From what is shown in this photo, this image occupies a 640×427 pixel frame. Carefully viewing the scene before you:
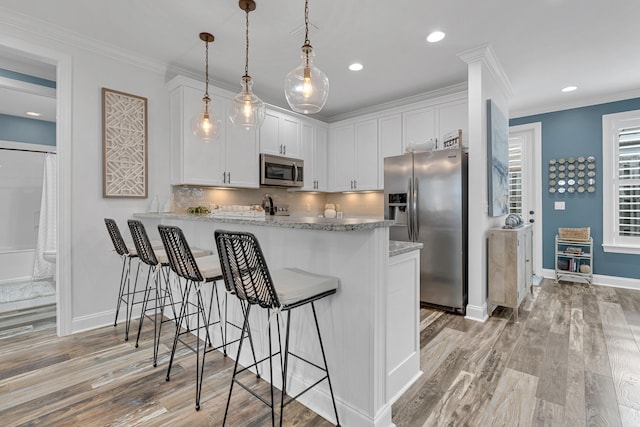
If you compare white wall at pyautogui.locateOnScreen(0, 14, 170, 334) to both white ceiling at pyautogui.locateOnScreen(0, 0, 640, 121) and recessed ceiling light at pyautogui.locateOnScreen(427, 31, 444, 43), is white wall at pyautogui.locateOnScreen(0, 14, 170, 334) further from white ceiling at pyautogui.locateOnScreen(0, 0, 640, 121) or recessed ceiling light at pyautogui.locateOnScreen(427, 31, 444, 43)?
recessed ceiling light at pyautogui.locateOnScreen(427, 31, 444, 43)

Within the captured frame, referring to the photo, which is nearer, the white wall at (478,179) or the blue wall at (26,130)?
the white wall at (478,179)

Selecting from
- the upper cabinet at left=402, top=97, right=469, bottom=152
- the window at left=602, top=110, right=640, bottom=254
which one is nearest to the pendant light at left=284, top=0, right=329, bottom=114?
the upper cabinet at left=402, top=97, right=469, bottom=152

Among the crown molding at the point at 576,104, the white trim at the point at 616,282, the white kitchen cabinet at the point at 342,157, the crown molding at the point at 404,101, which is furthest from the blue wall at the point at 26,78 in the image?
the white trim at the point at 616,282

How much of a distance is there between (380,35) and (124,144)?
259 cm

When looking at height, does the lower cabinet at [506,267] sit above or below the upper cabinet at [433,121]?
below

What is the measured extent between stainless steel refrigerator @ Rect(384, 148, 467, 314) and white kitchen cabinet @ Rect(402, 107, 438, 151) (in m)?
0.57

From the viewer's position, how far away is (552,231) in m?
4.75

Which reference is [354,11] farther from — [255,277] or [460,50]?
[255,277]

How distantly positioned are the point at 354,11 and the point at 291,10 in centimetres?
48

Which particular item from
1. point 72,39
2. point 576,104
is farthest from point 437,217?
point 72,39

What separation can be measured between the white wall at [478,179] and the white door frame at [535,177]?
225 cm

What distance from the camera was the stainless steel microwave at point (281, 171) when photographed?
4004 millimetres

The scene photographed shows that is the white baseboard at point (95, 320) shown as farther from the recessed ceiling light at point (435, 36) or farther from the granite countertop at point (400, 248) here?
the recessed ceiling light at point (435, 36)

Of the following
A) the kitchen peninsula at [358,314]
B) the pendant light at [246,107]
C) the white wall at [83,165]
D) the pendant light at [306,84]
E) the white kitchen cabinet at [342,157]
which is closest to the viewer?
the kitchen peninsula at [358,314]
